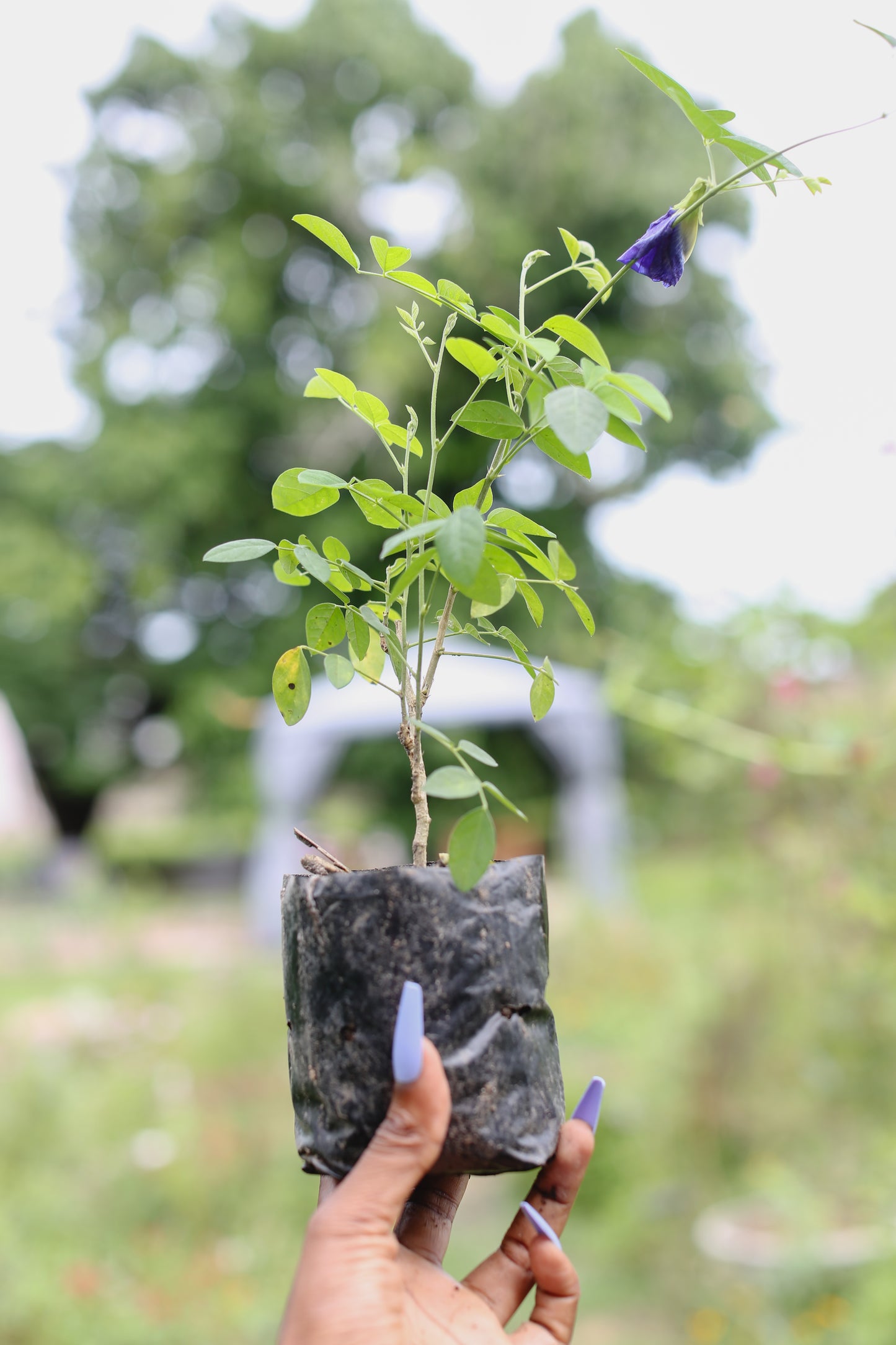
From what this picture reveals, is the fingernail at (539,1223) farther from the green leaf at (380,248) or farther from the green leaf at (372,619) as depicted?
the green leaf at (380,248)

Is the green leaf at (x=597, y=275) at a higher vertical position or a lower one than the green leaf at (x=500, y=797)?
higher

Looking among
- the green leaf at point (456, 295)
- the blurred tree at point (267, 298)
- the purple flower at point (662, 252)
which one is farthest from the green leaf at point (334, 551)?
the blurred tree at point (267, 298)

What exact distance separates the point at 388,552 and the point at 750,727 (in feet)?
10.6

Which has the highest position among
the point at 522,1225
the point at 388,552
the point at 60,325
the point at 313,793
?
the point at 60,325

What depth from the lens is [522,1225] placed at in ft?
2.88

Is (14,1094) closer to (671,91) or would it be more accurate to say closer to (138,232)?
(671,91)

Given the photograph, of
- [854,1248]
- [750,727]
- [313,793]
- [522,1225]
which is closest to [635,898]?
[313,793]

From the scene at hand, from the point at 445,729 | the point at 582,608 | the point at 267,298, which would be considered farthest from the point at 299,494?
the point at 267,298

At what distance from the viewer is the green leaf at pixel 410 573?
76 cm

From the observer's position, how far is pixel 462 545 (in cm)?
66

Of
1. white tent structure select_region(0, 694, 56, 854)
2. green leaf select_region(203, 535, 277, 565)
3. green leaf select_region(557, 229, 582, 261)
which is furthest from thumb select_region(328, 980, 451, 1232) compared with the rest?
white tent structure select_region(0, 694, 56, 854)

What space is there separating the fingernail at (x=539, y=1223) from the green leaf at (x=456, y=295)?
710 millimetres

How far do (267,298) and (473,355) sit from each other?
35.7 ft

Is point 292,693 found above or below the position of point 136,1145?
above
